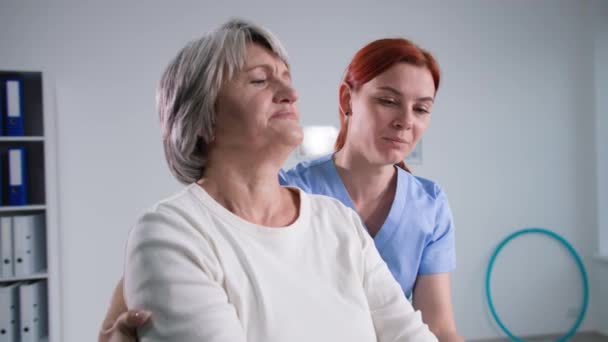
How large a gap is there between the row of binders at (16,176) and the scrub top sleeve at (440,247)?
7.17 ft

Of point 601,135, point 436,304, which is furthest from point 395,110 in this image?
point 601,135

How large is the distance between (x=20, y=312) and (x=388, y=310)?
7.74ft

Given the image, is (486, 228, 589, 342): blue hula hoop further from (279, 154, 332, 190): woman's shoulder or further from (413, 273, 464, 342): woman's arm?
(279, 154, 332, 190): woman's shoulder

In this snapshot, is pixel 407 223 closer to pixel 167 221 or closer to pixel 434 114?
pixel 167 221

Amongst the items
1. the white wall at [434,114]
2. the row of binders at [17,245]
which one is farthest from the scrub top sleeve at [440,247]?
the row of binders at [17,245]

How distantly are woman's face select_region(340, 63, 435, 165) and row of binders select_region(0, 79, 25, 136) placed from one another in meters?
2.08

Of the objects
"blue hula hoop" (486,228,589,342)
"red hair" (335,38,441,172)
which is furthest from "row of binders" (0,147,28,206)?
"blue hula hoop" (486,228,589,342)

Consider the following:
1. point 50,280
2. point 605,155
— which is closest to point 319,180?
point 50,280

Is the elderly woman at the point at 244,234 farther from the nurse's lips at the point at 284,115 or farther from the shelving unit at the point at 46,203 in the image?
the shelving unit at the point at 46,203

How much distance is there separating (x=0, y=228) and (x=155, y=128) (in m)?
1.02

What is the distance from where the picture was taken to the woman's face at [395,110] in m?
1.17

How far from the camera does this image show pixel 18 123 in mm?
2453

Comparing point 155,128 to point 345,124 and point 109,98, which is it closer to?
point 109,98

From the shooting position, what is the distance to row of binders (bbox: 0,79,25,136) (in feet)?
7.94
